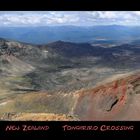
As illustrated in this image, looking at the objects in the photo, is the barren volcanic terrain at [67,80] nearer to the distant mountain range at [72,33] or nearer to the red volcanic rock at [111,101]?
the red volcanic rock at [111,101]

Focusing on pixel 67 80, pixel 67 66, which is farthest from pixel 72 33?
pixel 67 80

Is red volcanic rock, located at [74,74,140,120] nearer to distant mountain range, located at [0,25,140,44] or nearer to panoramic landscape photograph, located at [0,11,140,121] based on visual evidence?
panoramic landscape photograph, located at [0,11,140,121]

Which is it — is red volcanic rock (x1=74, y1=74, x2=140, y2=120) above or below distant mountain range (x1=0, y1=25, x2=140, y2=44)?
below

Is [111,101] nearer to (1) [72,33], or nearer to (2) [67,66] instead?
(2) [67,66]

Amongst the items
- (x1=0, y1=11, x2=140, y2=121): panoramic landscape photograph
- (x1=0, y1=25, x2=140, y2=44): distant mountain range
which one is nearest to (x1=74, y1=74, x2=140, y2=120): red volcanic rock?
(x1=0, y1=11, x2=140, y2=121): panoramic landscape photograph

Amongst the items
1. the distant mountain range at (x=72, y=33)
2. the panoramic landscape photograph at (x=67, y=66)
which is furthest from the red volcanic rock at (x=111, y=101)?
the distant mountain range at (x=72, y=33)
